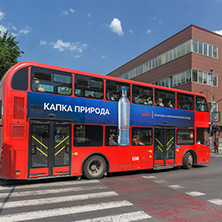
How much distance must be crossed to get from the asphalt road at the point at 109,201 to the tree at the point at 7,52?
1616cm

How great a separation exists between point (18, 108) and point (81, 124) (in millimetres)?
2516

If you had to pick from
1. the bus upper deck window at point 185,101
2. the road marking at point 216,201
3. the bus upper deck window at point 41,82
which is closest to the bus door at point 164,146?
the bus upper deck window at point 185,101

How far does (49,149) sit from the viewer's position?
332 inches

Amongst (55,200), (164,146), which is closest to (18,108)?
(55,200)

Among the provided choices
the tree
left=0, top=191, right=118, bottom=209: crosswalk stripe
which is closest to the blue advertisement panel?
left=0, top=191, right=118, bottom=209: crosswalk stripe

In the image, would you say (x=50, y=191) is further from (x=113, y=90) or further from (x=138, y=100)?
(x=138, y=100)

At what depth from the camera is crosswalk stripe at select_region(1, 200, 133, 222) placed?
16.7 feet

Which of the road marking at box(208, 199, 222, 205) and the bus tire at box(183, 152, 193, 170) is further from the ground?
the bus tire at box(183, 152, 193, 170)

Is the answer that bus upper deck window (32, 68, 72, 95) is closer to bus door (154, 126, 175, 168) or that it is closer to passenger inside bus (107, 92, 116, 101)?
passenger inside bus (107, 92, 116, 101)

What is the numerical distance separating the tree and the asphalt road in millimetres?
16165

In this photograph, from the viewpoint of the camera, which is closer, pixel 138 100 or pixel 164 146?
pixel 138 100

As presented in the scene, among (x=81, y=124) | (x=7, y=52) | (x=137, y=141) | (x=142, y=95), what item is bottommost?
(x=137, y=141)

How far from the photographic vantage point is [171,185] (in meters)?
8.91

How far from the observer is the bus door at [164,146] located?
11.6 meters
